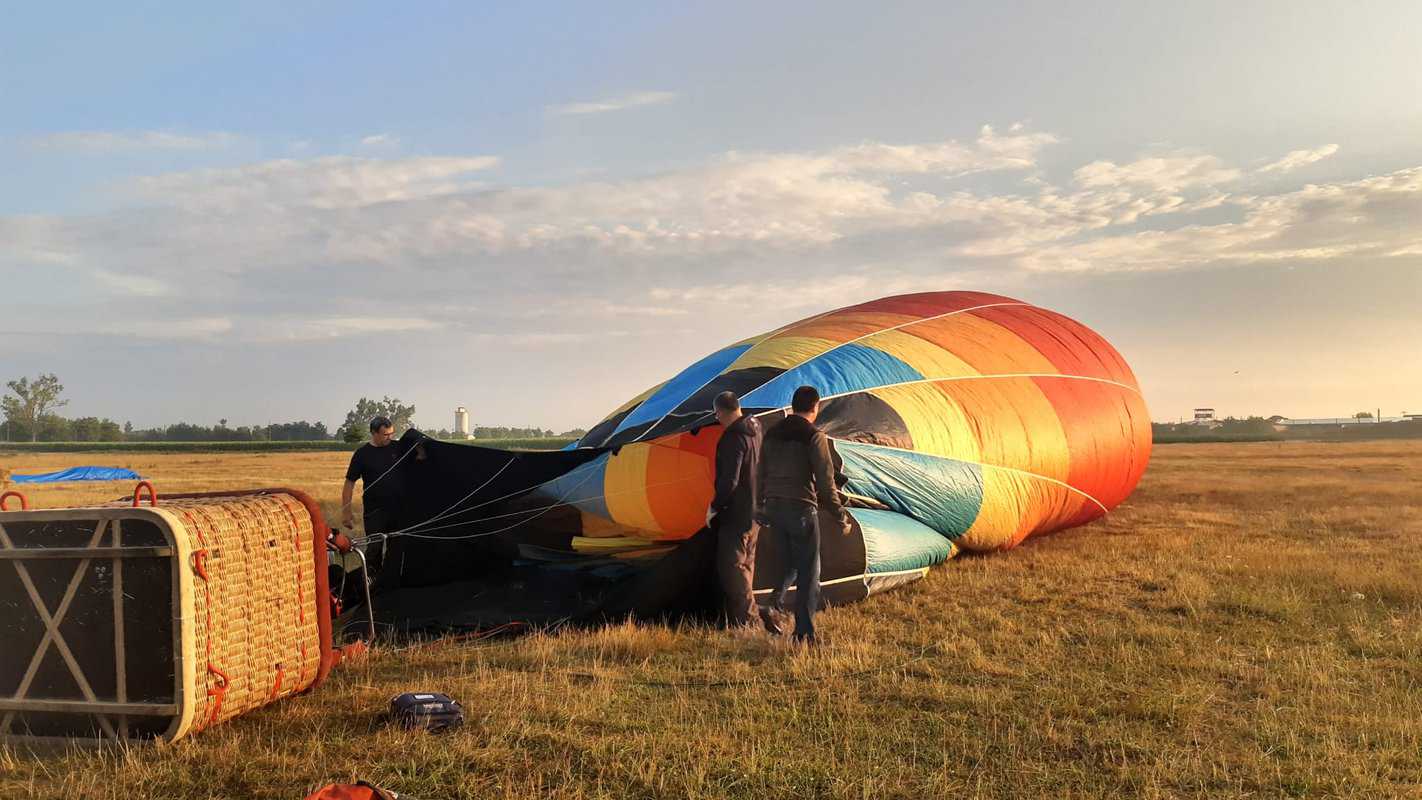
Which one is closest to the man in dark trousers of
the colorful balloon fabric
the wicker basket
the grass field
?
the grass field

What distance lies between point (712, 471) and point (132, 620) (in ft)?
13.1

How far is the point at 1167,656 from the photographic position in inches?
200

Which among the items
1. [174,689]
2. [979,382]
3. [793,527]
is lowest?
[174,689]

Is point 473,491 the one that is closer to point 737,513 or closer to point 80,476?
point 737,513

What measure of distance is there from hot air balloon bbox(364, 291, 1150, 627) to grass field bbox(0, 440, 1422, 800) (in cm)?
49

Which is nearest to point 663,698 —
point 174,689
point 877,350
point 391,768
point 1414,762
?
point 391,768

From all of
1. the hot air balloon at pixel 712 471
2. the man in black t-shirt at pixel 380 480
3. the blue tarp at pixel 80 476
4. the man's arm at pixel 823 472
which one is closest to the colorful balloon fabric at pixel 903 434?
the hot air balloon at pixel 712 471

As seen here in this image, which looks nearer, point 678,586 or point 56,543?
point 56,543

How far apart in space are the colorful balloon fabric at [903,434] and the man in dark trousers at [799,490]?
83 centimetres

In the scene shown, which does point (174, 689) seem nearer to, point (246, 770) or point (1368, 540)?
point (246, 770)

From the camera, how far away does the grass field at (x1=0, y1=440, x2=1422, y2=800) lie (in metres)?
3.42

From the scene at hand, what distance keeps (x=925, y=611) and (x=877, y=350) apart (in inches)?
107

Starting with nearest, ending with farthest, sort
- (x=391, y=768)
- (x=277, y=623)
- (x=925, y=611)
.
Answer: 1. (x=391, y=768)
2. (x=277, y=623)
3. (x=925, y=611)

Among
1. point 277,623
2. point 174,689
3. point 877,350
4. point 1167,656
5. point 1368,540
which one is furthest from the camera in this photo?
point 1368,540
